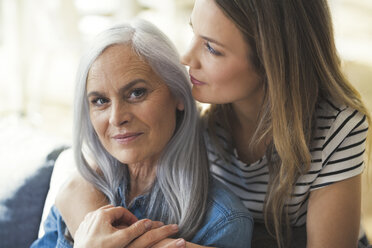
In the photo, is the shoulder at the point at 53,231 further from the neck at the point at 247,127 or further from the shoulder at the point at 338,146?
the shoulder at the point at 338,146

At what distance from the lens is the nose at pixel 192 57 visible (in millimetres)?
1493

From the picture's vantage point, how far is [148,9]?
568 centimetres

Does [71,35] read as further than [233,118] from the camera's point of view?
Yes

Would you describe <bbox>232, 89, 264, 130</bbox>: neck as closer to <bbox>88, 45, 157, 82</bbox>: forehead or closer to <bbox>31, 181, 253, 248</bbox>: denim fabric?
<bbox>31, 181, 253, 248</bbox>: denim fabric

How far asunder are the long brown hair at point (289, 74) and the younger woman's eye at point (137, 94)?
0.33 m

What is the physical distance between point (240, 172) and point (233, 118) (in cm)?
22

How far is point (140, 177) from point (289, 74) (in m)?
0.57

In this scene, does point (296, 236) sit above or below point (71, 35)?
below

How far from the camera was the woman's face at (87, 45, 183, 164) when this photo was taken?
1.39 meters

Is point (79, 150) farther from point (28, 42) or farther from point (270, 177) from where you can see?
point (28, 42)

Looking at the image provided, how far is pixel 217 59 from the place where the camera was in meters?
1.47

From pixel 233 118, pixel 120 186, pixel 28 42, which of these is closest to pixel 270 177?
pixel 233 118

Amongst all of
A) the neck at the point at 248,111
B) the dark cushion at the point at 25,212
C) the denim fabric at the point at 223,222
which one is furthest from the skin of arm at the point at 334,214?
the dark cushion at the point at 25,212

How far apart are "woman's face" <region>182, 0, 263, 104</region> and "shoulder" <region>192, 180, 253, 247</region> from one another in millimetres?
315
